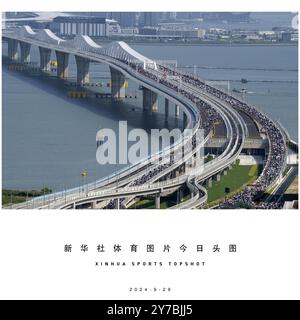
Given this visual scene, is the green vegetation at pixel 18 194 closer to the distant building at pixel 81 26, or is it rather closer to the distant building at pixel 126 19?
the distant building at pixel 81 26

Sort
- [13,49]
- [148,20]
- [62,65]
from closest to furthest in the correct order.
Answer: [62,65] → [13,49] → [148,20]

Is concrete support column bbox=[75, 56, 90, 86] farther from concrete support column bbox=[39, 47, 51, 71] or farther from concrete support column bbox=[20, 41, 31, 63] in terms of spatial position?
concrete support column bbox=[20, 41, 31, 63]

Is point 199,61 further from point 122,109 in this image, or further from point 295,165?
point 295,165

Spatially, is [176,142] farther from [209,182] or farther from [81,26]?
[81,26]

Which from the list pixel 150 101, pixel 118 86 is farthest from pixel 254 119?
pixel 118 86

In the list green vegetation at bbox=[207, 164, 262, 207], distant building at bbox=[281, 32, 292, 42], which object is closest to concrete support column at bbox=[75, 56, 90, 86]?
green vegetation at bbox=[207, 164, 262, 207]

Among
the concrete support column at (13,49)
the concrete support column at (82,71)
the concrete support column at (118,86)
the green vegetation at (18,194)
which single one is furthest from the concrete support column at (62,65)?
the green vegetation at (18,194)

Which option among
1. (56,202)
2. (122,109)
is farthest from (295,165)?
(122,109)
